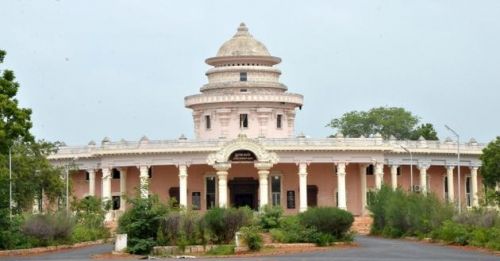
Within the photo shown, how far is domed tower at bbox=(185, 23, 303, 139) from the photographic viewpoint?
95750 millimetres

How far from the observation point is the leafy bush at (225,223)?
52438 millimetres

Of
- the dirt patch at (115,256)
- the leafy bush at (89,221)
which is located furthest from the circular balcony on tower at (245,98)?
the dirt patch at (115,256)

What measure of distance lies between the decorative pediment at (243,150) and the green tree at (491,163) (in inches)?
626

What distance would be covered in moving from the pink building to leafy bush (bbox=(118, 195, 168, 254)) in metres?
36.5

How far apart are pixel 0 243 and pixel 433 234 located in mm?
19405

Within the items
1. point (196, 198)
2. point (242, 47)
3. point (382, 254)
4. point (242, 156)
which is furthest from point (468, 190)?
point (382, 254)

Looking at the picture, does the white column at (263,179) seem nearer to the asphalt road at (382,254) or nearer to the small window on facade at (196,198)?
the small window on facade at (196,198)

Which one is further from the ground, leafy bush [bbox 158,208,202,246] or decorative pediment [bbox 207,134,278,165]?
decorative pediment [bbox 207,134,278,165]

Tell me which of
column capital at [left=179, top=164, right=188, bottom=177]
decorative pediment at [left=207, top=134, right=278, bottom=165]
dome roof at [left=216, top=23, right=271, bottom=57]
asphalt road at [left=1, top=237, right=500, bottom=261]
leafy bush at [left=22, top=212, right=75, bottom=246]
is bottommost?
asphalt road at [left=1, top=237, right=500, bottom=261]

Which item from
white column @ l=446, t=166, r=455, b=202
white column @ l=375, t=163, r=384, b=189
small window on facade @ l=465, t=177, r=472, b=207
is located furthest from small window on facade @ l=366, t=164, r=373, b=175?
small window on facade @ l=465, t=177, r=472, b=207

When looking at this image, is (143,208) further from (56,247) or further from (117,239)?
(56,247)

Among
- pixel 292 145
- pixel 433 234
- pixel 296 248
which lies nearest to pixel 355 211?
pixel 292 145

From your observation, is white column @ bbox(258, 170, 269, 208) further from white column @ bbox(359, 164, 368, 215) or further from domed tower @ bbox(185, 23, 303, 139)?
white column @ bbox(359, 164, 368, 215)

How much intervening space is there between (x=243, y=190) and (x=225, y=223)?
41.4 meters
